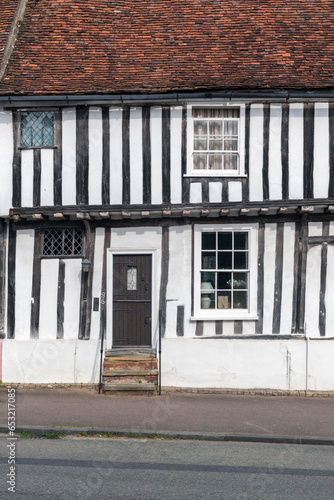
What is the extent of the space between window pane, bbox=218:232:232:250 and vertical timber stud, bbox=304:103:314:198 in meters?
1.78

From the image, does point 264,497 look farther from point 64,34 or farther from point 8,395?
point 64,34

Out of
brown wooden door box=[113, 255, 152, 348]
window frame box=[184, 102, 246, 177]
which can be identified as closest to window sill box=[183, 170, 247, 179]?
window frame box=[184, 102, 246, 177]

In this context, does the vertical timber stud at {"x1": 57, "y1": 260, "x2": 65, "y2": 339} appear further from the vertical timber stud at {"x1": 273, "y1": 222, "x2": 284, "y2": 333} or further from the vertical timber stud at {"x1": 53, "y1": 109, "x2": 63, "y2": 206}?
the vertical timber stud at {"x1": 273, "y1": 222, "x2": 284, "y2": 333}

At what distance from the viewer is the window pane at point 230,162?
1267 centimetres

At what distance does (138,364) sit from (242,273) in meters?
2.85

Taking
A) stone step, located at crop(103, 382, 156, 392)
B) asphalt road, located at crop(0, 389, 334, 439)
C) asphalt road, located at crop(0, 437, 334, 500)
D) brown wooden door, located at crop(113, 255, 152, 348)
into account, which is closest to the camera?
asphalt road, located at crop(0, 437, 334, 500)

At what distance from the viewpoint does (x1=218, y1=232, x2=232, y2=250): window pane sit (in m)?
12.9

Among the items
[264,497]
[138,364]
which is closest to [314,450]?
[264,497]

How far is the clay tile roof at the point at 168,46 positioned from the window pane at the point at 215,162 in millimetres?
1378

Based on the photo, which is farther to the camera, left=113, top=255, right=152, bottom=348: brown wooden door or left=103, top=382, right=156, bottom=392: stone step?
left=113, top=255, right=152, bottom=348: brown wooden door

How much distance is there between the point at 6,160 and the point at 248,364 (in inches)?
254

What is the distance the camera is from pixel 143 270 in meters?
13.0

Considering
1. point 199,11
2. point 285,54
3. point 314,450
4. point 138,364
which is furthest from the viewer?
point 199,11

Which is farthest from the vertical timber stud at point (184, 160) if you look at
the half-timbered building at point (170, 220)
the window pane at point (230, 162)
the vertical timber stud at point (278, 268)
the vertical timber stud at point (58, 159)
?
the vertical timber stud at point (58, 159)
